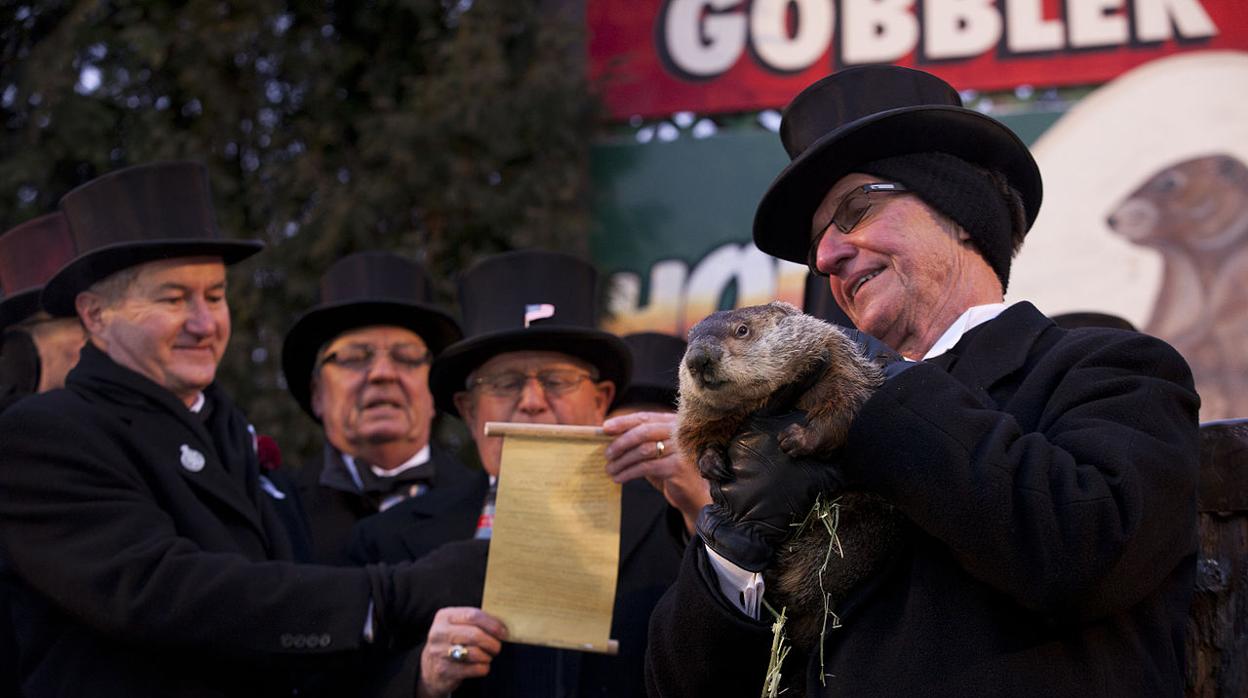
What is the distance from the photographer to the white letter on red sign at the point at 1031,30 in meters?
8.29

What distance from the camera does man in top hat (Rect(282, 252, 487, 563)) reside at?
5.49 meters

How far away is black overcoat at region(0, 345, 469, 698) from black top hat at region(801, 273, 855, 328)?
1.53m

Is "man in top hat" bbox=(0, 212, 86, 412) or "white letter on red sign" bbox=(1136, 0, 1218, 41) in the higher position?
"white letter on red sign" bbox=(1136, 0, 1218, 41)

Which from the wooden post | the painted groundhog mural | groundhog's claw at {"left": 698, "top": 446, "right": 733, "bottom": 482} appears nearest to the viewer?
groundhog's claw at {"left": 698, "top": 446, "right": 733, "bottom": 482}

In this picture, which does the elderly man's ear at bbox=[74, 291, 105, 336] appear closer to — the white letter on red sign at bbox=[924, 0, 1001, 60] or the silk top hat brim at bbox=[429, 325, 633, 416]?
the silk top hat brim at bbox=[429, 325, 633, 416]

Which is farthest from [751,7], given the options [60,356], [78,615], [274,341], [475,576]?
[78,615]

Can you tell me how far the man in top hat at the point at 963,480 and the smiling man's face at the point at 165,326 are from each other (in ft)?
7.23

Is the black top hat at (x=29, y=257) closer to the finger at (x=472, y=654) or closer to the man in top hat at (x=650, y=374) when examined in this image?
the man in top hat at (x=650, y=374)

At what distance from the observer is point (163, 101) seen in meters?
9.33

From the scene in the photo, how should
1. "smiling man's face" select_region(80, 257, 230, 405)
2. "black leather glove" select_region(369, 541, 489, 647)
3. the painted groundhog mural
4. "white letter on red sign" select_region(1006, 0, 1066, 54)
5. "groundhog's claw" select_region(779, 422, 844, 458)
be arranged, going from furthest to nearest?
"white letter on red sign" select_region(1006, 0, 1066, 54)
the painted groundhog mural
"smiling man's face" select_region(80, 257, 230, 405)
"black leather glove" select_region(369, 541, 489, 647)
"groundhog's claw" select_region(779, 422, 844, 458)

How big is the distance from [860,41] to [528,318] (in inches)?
195

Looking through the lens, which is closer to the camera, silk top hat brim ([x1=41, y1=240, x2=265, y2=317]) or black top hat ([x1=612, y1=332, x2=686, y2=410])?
silk top hat brim ([x1=41, y1=240, x2=265, y2=317])

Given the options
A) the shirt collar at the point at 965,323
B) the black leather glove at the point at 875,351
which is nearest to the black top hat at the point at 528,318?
the shirt collar at the point at 965,323

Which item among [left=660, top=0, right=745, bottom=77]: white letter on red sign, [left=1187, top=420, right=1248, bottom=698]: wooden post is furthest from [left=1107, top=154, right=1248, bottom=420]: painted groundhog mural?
[left=1187, top=420, right=1248, bottom=698]: wooden post
